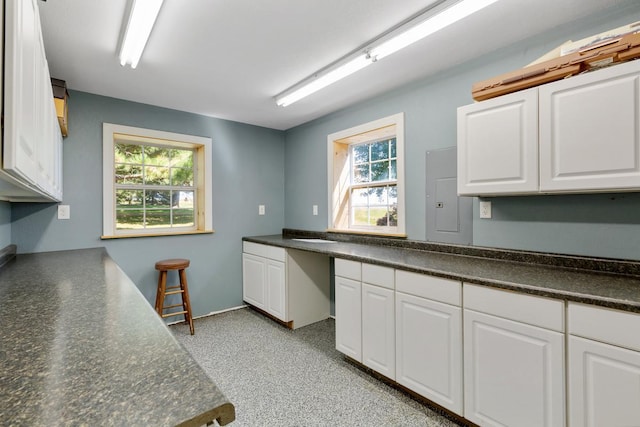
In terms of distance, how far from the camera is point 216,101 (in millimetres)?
2943

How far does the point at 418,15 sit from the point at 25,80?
1780 mm

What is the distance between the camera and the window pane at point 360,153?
3186mm

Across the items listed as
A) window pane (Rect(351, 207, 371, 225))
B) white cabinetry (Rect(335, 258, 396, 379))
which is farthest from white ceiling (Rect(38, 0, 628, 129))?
white cabinetry (Rect(335, 258, 396, 379))

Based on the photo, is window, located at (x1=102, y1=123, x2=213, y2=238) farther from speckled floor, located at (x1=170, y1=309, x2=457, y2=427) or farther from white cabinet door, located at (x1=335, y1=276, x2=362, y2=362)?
white cabinet door, located at (x1=335, y1=276, x2=362, y2=362)

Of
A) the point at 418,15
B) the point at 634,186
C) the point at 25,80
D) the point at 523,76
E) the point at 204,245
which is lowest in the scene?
the point at 204,245

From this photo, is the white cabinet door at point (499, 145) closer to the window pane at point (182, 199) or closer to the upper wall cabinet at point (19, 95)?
the upper wall cabinet at point (19, 95)

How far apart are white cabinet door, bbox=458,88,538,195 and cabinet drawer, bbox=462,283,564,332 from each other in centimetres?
64

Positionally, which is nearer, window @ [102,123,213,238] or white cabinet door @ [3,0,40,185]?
white cabinet door @ [3,0,40,185]

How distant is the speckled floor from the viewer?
67.9 inches

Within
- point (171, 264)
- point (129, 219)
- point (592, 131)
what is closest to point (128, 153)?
point (129, 219)

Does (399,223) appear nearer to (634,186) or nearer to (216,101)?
(634,186)

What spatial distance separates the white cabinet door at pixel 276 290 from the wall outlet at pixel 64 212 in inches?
72.9

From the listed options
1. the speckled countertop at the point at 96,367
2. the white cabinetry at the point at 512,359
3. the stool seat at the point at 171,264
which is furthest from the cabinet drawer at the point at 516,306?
the stool seat at the point at 171,264

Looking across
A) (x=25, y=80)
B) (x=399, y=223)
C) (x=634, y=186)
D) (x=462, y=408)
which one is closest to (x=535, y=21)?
(x=634, y=186)
